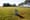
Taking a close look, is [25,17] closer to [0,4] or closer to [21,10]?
[21,10]

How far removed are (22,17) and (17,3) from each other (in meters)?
0.38

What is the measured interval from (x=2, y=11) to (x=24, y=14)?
0.34 m

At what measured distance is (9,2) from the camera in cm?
103

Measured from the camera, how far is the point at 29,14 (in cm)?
75

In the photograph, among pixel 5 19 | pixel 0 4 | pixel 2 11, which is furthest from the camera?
pixel 0 4

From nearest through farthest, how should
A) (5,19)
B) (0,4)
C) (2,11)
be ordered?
(5,19) → (2,11) → (0,4)

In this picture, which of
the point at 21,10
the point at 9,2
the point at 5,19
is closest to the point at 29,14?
the point at 21,10

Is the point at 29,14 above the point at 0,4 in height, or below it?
below

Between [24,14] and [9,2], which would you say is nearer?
[24,14]

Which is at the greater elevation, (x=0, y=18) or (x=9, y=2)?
(x=9, y=2)

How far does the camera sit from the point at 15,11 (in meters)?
0.83

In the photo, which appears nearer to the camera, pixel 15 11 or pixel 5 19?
pixel 5 19

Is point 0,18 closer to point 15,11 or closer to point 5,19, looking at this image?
point 5,19

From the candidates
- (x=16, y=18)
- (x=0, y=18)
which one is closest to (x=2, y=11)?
(x=0, y=18)
